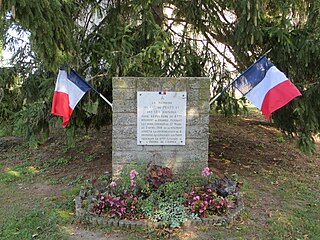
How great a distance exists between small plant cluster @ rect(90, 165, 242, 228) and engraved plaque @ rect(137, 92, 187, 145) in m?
0.43

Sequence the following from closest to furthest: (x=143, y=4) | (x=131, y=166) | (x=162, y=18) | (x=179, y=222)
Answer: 1. (x=179, y=222)
2. (x=131, y=166)
3. (x=143, y=4)
4. (x=162, y=18)

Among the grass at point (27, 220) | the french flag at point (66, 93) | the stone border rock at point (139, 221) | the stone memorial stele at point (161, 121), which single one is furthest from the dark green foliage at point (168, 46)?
the stone border rock at point (139, 221)

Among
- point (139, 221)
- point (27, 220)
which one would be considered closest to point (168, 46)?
point (139, 221)

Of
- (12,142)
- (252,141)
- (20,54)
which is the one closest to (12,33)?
(20,54)

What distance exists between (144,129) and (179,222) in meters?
1.49

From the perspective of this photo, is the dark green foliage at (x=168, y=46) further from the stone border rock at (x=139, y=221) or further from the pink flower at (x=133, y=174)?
the stone border rock at (x=139, y=221)

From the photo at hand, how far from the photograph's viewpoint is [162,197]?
15.5 feet

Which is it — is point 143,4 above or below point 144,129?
above

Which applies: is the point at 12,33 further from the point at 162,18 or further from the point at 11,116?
the point at 162,18

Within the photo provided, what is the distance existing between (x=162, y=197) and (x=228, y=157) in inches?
125

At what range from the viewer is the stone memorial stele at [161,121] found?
5.20 m

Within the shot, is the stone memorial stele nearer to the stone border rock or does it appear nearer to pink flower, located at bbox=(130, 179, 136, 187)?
pink flower, located at bbox=(130, 179, 136, 187)

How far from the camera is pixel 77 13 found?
568 centimetres

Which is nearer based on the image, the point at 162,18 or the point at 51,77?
the point at 51,77
